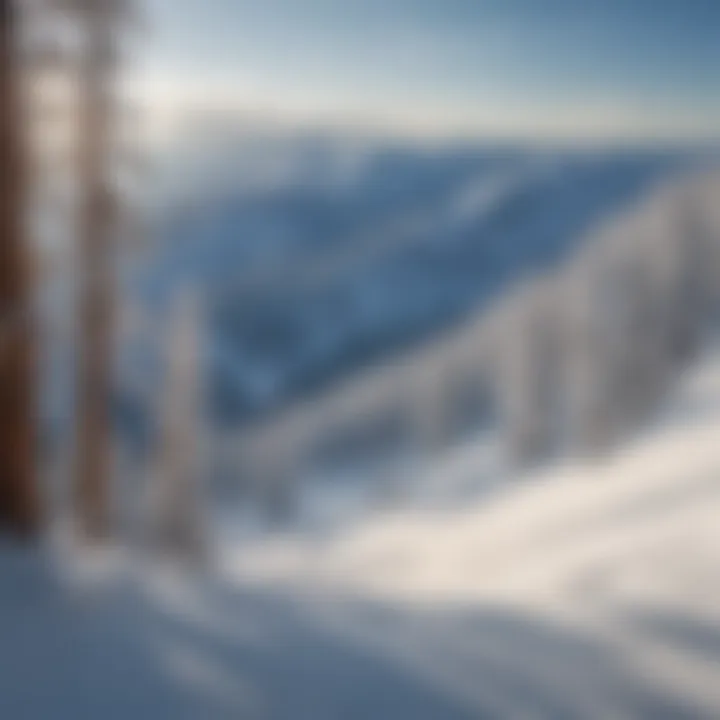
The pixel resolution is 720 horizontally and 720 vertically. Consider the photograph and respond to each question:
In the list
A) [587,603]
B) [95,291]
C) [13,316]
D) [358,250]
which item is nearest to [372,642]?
[587,603]

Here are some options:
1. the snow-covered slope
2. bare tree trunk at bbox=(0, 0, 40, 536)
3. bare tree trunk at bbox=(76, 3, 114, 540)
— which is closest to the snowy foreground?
the snow-covered slope

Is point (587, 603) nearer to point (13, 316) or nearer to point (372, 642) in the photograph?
point (372, 642)

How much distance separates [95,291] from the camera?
295 inches

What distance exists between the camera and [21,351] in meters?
4.71

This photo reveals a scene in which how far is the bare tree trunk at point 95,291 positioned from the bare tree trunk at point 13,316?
7.17 feet

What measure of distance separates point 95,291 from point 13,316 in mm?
2949

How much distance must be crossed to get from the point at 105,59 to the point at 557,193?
1357 centimetres

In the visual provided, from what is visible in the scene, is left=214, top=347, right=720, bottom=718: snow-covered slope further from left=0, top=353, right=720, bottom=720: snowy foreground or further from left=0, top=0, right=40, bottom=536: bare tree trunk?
left=0, top=0, right=40, bottom=536: bare tree trunk

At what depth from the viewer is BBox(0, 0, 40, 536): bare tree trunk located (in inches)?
179

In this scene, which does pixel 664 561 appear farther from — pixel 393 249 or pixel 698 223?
pixel 393 249

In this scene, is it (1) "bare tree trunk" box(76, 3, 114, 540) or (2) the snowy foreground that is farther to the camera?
(1) "bare tree trunk" box(76, 3, 114, 540)

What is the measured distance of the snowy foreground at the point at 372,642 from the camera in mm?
2592

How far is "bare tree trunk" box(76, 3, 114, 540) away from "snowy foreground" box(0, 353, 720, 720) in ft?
12.3

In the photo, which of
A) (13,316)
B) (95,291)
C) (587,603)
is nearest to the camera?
(587,603)
